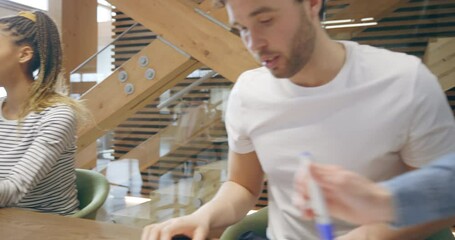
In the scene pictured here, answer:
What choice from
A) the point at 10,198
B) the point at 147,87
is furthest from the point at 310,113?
the point at 147,87

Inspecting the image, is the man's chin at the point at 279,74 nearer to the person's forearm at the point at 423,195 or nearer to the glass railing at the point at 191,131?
the person's forearm at the point at 423,195

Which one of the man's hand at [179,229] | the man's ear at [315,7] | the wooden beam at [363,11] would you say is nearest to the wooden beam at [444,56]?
the wooden beam at [363,11]

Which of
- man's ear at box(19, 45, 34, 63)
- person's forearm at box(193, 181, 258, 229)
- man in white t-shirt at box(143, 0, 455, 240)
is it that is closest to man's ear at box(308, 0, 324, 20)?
man in white t-shirt at box(143, 0, 455, 240)

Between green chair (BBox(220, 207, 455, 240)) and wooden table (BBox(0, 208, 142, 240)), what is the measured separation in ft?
0.86

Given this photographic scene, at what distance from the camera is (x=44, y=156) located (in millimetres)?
1800

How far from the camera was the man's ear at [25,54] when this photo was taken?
2.08 meters

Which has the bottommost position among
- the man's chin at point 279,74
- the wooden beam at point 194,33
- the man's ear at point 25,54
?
the man's chin at point 279,74

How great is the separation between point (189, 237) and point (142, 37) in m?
2.82

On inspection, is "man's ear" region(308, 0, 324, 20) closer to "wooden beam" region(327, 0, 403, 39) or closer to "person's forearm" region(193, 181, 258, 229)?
"person's forearm" region(193, 181, 258, 229)

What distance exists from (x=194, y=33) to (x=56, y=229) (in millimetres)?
1900

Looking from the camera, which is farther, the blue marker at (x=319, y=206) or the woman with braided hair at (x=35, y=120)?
the woman with braided hair at (x=35, y=120)

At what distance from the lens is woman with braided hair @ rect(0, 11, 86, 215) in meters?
1.79

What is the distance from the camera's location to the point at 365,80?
3.90ft

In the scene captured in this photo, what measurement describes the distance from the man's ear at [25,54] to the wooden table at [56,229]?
2.80ft
